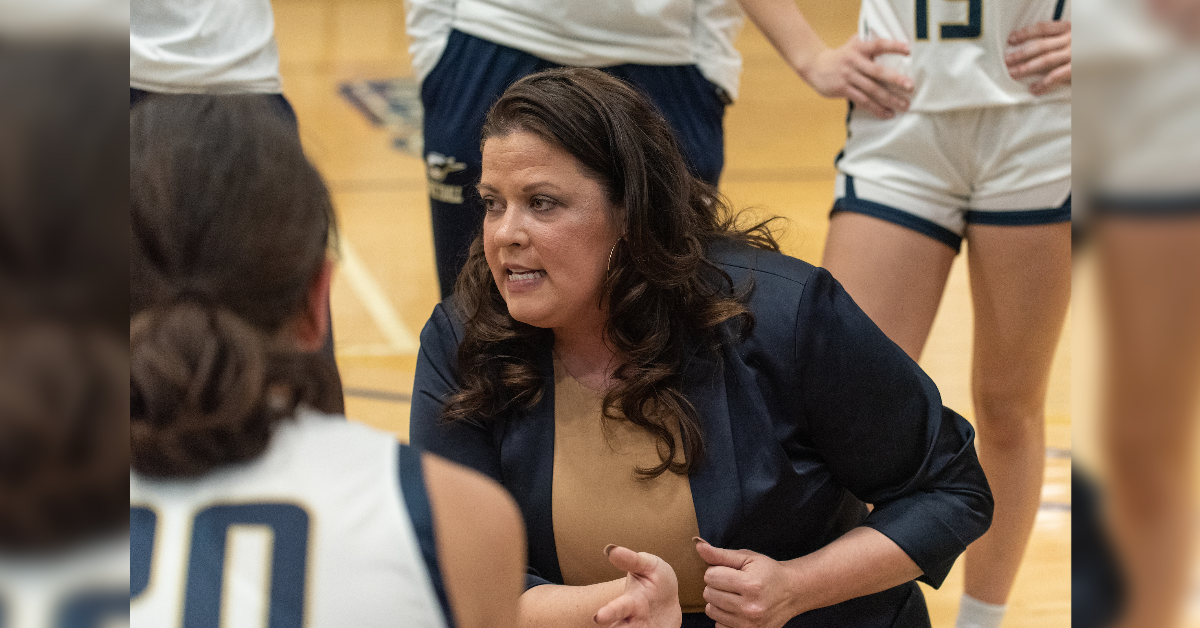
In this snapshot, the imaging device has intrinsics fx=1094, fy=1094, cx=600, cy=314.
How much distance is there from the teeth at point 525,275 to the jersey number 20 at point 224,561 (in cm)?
59

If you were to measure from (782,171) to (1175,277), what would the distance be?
4.68 metres

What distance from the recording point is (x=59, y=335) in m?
0.47

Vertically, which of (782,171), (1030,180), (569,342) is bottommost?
(782,171)

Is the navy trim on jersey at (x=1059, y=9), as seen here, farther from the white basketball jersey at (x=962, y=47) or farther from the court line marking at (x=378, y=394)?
the court line marking at (x=378, y=394)

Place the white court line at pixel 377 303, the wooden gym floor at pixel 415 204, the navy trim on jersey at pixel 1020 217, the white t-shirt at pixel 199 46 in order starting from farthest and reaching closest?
the white court line at pixel 377 303, the wooden gym floor at pixel 415 204, the navy trim on jersey at pixel 1020 217, the white t-shirt at pixel 199 46

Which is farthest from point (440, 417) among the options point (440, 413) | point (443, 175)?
point (443, 175)

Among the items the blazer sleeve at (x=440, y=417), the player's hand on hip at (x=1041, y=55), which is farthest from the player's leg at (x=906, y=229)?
the blazer sleeve at (x=440, y=417)

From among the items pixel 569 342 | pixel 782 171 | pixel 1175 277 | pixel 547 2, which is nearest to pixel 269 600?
pixel 1175 277

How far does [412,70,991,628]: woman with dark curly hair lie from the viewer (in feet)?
4.19

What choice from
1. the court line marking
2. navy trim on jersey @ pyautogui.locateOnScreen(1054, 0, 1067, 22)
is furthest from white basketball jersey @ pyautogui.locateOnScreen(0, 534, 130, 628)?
the court line marking

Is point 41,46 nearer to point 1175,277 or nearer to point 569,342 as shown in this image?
point 1175,277

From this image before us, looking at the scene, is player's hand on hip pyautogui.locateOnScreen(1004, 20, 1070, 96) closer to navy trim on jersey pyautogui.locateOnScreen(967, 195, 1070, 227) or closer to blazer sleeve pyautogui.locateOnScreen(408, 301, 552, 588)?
navy trim on jersey pyautogui.locateOnScreen(967, 195, 1070, 227)

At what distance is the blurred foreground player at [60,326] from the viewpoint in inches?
18.1

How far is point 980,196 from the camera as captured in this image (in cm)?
169
